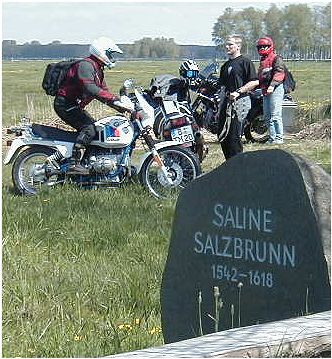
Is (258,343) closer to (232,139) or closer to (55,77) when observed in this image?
(55,77)

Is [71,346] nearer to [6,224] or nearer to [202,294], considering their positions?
[202,294]

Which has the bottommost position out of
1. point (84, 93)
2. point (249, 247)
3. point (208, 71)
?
point (249, 247)

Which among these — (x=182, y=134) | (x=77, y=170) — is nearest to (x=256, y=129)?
(x=182, y=134)

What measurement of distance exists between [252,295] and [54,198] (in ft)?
15.0

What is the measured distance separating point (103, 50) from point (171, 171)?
1.44 metres

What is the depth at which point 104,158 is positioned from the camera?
10.2m

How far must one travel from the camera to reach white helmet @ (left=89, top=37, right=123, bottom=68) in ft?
33.5

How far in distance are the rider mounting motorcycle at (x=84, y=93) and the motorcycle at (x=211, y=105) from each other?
10.8 ft

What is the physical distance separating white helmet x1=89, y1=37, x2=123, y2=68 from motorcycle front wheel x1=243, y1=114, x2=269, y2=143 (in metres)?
4.55

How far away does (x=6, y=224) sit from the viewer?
24.9 ft

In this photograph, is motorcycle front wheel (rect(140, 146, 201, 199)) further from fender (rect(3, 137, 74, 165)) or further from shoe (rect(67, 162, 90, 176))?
fender (rect(3, 137, 74, 165))

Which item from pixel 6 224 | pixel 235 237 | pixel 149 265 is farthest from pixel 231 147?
pixel 235 237

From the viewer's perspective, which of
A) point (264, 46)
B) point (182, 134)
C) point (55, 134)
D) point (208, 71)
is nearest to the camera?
Answer: point (55, 134)

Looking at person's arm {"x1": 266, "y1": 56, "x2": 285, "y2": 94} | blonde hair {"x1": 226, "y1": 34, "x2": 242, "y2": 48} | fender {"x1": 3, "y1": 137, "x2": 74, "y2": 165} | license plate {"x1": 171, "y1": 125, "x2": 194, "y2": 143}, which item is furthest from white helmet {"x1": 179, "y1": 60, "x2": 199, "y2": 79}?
fender {"x1": 3, "y1": 137, "x2": 74, "y2": 165}
